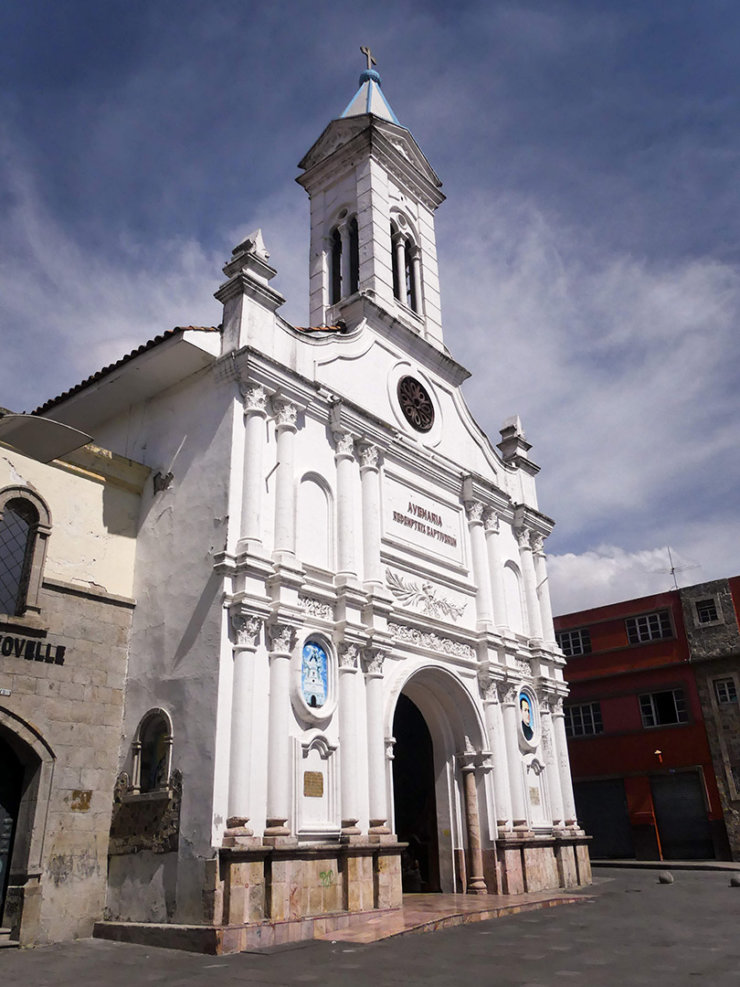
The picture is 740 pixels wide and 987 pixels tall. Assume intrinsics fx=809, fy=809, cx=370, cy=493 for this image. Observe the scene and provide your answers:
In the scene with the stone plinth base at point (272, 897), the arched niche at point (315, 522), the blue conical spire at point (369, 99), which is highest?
the blue conical spire at point (369, 99)

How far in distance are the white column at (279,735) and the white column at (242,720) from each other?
0.46 m

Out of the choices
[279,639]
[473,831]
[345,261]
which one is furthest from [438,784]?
[345,261]

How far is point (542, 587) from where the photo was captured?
22031 mm

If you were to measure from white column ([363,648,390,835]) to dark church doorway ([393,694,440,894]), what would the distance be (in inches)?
151

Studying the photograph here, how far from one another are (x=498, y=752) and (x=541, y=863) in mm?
2655

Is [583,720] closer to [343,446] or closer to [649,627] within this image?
[649,627]

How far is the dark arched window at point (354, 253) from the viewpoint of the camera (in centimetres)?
2102

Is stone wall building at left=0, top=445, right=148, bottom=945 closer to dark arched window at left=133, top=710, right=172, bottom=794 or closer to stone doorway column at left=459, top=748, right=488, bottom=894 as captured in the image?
dark arched window at left=133, top=710, right=172, bottom=794

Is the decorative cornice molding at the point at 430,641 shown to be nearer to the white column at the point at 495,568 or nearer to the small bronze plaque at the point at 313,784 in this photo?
the white column at the point at 495,568

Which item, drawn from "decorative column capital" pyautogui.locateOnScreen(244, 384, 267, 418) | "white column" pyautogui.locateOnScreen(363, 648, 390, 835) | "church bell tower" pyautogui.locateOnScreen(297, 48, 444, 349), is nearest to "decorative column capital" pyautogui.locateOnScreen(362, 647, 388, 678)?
"white column" pyautogui.locateOnScreen(363, 648, 390, 835)

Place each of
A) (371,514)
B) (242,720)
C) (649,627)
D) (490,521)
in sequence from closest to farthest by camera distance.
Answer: (242,720)
(371,514)
(490,521)
(649,627)

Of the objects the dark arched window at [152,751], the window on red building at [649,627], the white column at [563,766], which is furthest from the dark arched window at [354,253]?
the window on red building at [649,627]

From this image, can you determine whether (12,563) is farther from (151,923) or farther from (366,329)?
(366,329)

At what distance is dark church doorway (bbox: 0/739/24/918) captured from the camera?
11805 mm
